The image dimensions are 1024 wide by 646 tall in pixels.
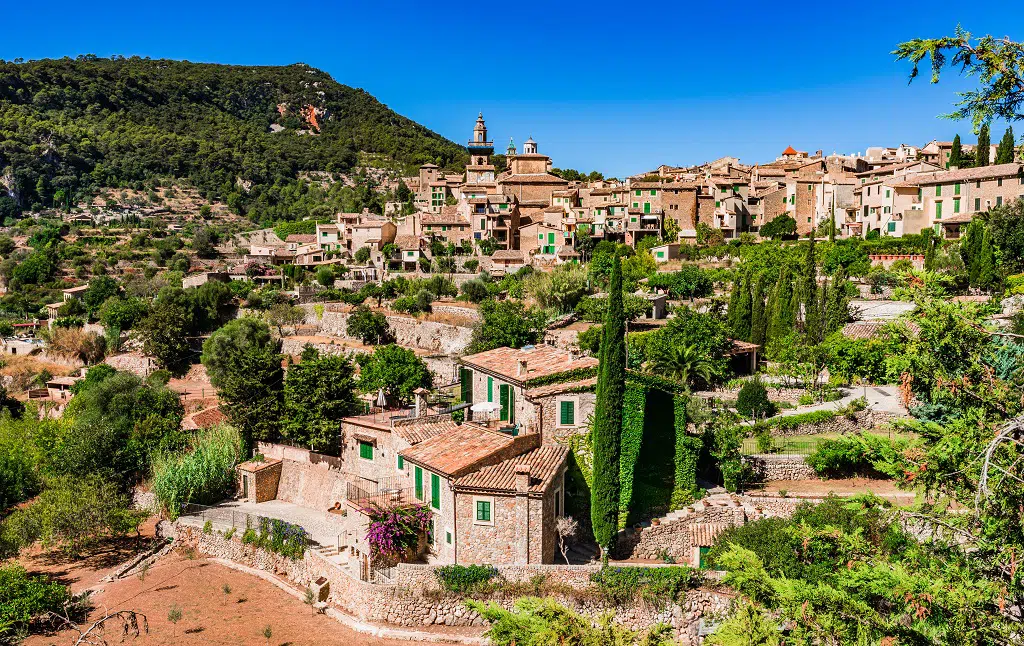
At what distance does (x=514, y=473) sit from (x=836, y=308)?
18.8 m

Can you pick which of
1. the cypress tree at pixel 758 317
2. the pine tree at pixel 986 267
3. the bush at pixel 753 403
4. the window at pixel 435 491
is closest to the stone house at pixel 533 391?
the window at pixel 435 491

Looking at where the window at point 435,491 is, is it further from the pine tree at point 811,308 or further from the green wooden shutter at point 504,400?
the pine tree at point 811,308

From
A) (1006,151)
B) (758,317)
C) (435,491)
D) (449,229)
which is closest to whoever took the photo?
(435,491)

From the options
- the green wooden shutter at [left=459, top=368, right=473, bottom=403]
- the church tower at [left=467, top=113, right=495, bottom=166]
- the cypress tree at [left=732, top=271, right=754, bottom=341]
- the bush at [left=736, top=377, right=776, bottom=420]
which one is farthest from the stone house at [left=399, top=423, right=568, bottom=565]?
the church tower at [left=467, top=113, right=495, bottom=166]

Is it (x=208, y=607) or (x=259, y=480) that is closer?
(x=208, y=607)

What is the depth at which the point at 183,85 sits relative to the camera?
142 m

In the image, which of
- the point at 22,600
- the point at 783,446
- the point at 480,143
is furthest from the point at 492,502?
the point at 480,143

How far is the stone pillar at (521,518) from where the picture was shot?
56.3ft

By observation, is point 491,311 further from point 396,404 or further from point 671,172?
point 671,172

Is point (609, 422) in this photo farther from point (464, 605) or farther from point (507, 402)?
point (464, 605)

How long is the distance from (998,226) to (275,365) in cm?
3307

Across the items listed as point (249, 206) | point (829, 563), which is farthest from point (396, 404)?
point (249, 206)

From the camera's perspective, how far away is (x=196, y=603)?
19.2 meters

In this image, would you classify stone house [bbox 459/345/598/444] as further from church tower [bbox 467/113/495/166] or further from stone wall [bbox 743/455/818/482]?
church tower [bbox 467/113/495/166]
